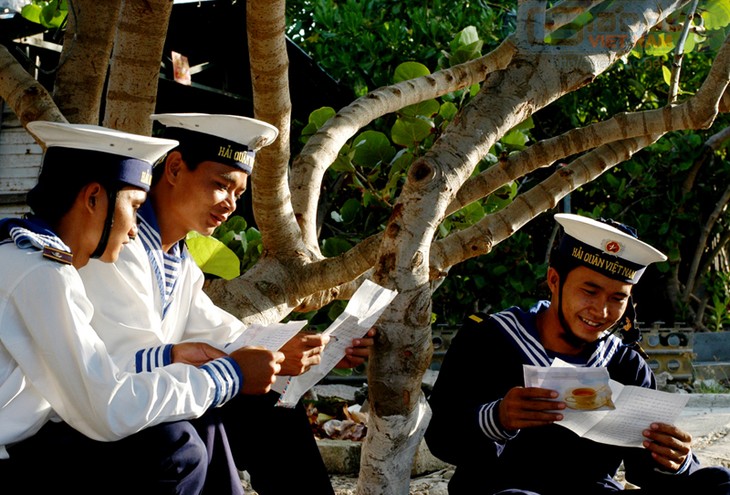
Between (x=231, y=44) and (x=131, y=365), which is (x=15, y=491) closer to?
(x=131, y=365)

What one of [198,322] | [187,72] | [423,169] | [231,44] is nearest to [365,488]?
[198,322]

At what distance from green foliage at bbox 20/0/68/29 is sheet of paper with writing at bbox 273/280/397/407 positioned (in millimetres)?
2073

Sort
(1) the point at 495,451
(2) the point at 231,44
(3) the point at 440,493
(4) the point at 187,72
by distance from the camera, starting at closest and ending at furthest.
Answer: (1) the point at 495,451 → (3) the point at 440,493 → (4) the point at 187,72 → (2) the point at 231,44

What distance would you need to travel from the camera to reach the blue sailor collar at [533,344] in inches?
116

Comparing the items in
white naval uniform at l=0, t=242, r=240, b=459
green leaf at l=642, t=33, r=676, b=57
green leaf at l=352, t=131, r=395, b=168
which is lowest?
white naval uniform at l=0, t=242, r=240, b=459

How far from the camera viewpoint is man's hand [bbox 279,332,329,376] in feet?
9.41

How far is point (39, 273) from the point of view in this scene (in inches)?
86.3

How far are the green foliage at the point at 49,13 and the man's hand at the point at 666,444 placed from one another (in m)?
2.94

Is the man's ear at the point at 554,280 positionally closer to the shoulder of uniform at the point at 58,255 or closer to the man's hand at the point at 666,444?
the man's hand at the point at 666,444

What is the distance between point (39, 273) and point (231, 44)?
262 inches

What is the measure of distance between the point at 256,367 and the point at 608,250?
115 cm

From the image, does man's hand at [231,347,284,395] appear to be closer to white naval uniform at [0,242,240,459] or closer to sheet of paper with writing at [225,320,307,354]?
sheet of paper with writing at [225,320,307,354]

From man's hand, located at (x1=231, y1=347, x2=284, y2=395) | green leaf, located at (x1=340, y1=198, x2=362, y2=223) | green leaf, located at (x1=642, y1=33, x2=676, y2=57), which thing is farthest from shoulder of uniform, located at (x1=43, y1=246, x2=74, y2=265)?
green leaf, located at (x1=642, y1=33, x2=676, y2=57)

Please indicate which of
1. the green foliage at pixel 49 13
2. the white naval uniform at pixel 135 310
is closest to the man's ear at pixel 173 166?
the white naval uniform at pixel 135 310
